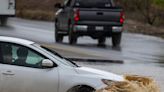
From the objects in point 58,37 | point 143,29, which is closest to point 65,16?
point 58,37

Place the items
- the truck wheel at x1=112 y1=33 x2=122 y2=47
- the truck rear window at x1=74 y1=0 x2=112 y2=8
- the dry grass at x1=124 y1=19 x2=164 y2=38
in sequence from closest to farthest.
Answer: the truck wheel at x1=112 y1=33 x2=122 y2=47, the truck rear window at x1=74 y1=0 x2=112 y2=8, the dry grass at x1=124 y1=19 x2=164 y2=38

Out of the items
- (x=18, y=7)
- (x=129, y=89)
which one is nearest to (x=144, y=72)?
(x=129, y=89)

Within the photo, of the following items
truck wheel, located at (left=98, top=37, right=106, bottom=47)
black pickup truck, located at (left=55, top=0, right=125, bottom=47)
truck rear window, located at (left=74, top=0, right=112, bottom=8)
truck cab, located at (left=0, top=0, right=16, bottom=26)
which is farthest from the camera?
truck cab, located at (left=0, top=0, right=16, bottom=26)

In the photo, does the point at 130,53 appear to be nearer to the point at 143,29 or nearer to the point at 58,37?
the point at 58,37

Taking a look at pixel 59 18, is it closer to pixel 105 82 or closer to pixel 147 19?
pixel 147 19

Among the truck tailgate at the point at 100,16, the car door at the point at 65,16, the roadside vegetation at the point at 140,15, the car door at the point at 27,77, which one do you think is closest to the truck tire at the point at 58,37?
the car door at the point at 65,16

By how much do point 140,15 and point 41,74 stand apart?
117 feet

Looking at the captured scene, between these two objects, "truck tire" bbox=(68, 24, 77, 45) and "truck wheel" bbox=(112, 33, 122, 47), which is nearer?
"truck tire" bbox=(68, 24, 77, 45)

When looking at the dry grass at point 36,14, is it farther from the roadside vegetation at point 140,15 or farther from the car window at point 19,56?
the car window at point 19,56

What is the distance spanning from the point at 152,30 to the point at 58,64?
29.0 metres

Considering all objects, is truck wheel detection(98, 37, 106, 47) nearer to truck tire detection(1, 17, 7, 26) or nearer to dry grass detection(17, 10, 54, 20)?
truck tire detection(1, 17, 7, 26)

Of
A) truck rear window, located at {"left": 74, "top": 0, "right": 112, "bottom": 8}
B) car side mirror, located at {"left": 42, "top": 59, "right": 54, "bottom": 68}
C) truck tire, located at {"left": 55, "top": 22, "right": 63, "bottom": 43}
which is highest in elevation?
car side mirror, located at {"left": 42, "top": 59, "right": 54, "bottom": 68}

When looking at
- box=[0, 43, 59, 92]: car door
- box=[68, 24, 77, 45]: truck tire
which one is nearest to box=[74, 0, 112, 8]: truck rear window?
box=[68, 24, 77, 45]: truck tire

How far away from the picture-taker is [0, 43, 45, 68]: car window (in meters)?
11.2
